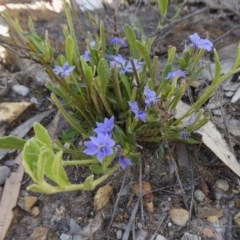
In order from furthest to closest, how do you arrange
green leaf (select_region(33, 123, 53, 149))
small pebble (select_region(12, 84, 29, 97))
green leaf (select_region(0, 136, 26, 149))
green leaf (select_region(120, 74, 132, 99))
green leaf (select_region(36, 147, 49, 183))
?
1. small pebble (select_region(12, 84, 29, 97))
2. green leaf (select_region(120, 74, 132, 99))
3. green leaf (select_region(0, 136, 26, 149))
4. green leaf (select_region(33, 123, 53, 149))
5. green leaf (select_region(36, 147, 49, 183))

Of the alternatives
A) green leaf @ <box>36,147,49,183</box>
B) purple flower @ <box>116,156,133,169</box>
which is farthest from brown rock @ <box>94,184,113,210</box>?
green leaf @ <box>36,147,49,183</box>

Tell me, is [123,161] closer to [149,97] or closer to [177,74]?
[149,97]

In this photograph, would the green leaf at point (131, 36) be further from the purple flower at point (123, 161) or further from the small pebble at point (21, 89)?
the small pebble at point (21, 89)

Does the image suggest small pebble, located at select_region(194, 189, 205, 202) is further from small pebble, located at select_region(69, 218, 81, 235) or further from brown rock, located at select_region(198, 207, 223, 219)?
small pebble, located at select_region(69, 218, 81, 235)

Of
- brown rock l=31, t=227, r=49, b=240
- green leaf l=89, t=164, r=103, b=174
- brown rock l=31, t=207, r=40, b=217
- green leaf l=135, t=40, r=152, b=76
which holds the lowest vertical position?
brown rock l=31, t=227, r=49, b=240

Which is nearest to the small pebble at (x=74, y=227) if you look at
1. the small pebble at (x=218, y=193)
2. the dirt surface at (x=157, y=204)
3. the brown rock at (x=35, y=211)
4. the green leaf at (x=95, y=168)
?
the dirt surface at (x=157, y=204)

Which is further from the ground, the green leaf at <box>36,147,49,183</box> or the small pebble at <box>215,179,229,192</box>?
the green leaf at <box>36,147,49,183</box>

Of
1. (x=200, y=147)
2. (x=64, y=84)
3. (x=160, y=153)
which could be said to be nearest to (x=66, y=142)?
(x=64, y=84)

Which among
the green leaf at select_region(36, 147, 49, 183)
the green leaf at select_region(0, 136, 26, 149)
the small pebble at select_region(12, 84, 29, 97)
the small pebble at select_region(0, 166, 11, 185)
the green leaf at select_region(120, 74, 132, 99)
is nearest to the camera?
the green leaf at select_region(36, 147, 49, 183)
